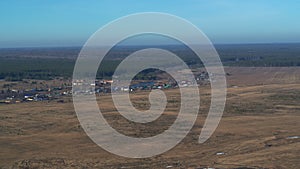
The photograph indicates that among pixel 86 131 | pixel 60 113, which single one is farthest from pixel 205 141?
pixel 60 113

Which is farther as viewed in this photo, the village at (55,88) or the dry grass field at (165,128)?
the village at (55,88)

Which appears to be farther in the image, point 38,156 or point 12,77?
point 12,77

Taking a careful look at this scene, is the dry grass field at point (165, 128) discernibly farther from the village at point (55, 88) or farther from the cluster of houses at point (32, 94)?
the village at point (55, 88)

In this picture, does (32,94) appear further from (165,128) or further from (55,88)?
(165,128)

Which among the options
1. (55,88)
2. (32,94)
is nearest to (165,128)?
(32,94)

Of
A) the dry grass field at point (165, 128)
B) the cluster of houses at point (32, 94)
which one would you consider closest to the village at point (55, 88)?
the cluster of houses at point (32, 94)

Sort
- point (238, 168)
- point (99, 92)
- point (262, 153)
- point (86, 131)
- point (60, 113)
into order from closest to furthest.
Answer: point (238, 168) → point (262, 153) → point (86, 131) → point (60, 113) → point (99, 92)

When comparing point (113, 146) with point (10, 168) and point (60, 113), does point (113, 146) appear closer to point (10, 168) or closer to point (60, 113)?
point (10, 168)
